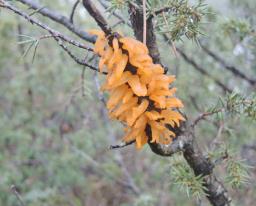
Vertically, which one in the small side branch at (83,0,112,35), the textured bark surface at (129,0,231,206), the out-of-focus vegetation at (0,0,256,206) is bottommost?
the out-of-focus vegetation at (0,0,256,206)

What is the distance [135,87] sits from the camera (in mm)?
854

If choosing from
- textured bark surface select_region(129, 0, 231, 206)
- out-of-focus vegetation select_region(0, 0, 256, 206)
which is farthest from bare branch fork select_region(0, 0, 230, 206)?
out-of-focus vegetation select_region(0, 0, 256, 206)

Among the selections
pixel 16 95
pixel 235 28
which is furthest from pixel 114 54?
pixel 16 95

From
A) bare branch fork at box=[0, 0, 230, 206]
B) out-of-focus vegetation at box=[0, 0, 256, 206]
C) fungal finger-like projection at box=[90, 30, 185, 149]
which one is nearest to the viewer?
fungal finger-like projection at box=[90, 30, 185, 149]

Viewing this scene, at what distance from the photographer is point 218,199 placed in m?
1.24

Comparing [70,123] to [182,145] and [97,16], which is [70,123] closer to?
[182,145]

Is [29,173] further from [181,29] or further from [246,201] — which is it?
[181,29]

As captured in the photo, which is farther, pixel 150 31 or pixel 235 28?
pixel 235 28

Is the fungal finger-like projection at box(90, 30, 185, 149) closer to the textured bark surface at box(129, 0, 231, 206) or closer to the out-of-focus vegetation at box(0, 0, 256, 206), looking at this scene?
the textured bark surface at box(129, 0, 231, 206)

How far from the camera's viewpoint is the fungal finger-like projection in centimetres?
85

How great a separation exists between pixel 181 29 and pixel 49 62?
7.92 ft

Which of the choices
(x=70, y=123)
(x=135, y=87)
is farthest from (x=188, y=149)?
(x=70, y=123)

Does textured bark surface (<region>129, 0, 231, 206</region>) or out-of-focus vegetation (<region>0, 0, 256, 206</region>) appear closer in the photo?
textured bark surface (<region>129, 0, 231, 206</region>)

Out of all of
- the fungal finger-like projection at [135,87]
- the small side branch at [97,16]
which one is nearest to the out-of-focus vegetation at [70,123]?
the fungal finger-like projection at [135,87]
